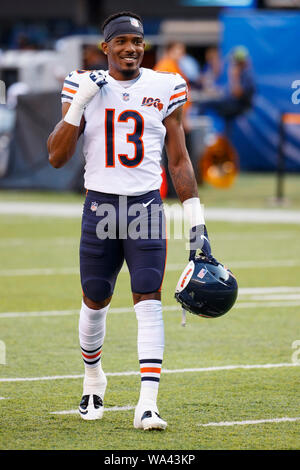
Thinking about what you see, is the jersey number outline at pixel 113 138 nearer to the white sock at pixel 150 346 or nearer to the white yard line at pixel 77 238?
the white sock at pixel 150 346

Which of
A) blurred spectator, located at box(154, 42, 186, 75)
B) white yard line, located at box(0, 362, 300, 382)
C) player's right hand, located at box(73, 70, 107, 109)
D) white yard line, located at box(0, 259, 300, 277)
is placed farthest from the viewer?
blurred spectator, located at box(154, 42, 186, 75)

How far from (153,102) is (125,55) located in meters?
0.28

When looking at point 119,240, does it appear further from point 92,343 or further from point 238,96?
point 238,96

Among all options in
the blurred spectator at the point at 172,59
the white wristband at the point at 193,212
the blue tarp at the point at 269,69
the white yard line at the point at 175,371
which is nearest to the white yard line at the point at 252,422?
the white wristband at the point at 193,212

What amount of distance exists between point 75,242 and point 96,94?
7504 mm

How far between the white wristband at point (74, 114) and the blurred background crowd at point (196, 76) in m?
10.5

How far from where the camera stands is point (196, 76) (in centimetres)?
2066

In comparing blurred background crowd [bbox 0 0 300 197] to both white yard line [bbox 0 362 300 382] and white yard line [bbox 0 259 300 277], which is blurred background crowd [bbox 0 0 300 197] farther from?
white yard line [bbox 0 362 300 382]

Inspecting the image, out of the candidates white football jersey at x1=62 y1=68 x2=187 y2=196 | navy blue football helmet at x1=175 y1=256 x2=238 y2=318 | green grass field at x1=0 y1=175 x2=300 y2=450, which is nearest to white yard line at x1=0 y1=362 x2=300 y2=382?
green grass field at x1=0 y1=175 x2=300 y2=450

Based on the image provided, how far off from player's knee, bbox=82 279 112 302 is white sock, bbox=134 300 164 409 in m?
0.22

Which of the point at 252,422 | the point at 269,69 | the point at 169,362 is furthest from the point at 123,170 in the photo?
the point at 269,69

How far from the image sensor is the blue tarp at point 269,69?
74.6ft

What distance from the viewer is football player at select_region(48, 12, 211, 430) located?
5152 millimetres

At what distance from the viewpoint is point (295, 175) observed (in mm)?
23344
